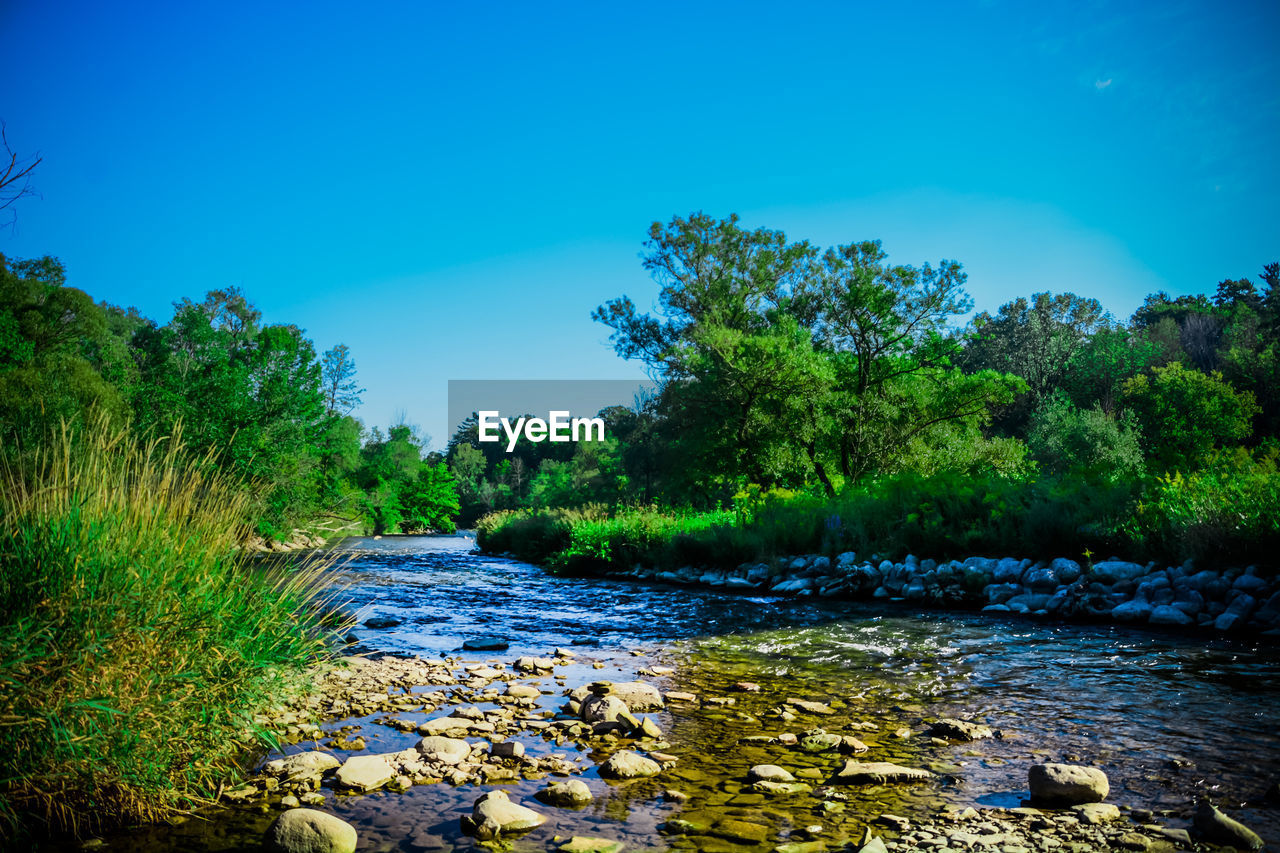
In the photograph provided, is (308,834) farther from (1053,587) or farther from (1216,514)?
(1216,514)

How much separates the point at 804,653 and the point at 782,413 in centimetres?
1627

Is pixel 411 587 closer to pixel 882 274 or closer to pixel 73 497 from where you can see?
pixel 73 497

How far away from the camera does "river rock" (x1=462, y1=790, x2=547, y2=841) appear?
9.65 feet

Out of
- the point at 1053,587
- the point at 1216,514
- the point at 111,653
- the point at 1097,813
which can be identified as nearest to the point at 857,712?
the point at 1097,813

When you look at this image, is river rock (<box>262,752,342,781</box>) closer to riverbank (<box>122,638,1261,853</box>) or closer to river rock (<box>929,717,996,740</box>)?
riverbank (<box>122,638,1261,853</box>)

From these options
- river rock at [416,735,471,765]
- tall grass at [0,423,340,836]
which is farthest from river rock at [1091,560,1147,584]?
tall grass at [0,423,340,836]

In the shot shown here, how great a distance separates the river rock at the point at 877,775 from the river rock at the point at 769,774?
0.81 ft

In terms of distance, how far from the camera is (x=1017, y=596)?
33.6ft

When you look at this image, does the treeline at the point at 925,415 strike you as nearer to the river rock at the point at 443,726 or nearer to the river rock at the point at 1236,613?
the river rock at the point at 1236,613

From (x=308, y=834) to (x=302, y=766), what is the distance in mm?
978

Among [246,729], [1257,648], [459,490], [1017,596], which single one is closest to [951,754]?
[246,729]

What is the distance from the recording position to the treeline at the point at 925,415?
434 inches

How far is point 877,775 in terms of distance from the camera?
356 cm

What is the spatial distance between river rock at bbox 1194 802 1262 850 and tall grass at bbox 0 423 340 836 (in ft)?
14.5
